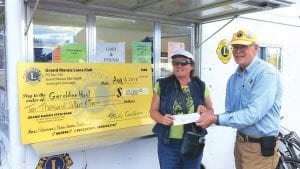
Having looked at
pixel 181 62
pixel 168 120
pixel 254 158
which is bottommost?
pixel 254 158

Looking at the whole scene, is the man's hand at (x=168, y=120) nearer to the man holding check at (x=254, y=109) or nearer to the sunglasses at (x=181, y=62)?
the man holding check at (x=254, y=109)

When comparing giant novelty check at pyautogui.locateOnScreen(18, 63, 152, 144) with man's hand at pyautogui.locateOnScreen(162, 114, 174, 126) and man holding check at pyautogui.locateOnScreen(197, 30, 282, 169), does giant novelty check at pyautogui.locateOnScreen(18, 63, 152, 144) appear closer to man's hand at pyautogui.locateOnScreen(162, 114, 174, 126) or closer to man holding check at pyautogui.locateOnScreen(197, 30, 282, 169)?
man's hand at pyautogui.locateOnScreen(162, 114, 174, 126)

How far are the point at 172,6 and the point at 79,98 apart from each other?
1327 mm

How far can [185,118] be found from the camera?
2.69 m

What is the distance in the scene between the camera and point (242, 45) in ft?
8.42

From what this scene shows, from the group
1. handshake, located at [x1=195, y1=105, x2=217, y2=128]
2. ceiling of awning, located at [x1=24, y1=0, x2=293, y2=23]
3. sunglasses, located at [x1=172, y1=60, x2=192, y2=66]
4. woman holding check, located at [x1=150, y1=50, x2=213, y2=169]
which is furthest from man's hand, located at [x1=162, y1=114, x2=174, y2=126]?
ceiling of awning, located at [x1=24, y1=0, x2=293, y2=23]

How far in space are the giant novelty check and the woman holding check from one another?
663 millimetres

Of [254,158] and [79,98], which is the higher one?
[79,98]

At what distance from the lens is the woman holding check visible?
2.79 metres

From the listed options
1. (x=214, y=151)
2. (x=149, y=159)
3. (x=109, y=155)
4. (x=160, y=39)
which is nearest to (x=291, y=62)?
(x=214, y=151)

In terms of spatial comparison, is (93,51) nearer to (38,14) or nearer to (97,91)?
(97,91)

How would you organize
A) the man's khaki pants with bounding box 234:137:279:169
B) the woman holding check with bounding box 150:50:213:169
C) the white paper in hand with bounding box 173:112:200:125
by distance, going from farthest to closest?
the woman holding check with bounding box 150:50:213:169 → the white paper in hand with bounding box 173:112:200:125 → the man's khaki pants with bounding box 234:137:279:169

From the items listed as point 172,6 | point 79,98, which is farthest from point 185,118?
point 172,6

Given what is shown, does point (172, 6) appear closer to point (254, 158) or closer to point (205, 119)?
point (205, 119)
